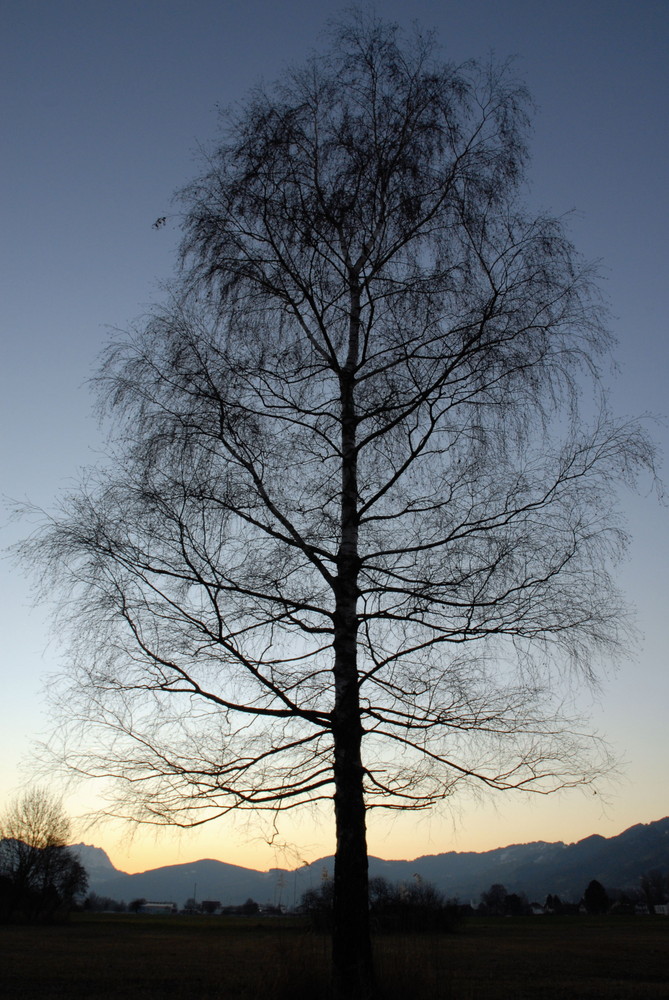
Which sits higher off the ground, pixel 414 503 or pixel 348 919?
pixel 414 503

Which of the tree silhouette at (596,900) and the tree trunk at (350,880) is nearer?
the tree trunk at (350,880)

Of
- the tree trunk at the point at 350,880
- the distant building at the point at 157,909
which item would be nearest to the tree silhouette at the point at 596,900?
the distant building at the point at 157,909

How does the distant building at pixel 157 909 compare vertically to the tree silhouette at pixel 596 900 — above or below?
below

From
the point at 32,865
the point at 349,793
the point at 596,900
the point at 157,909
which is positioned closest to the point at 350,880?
the point at 349,793

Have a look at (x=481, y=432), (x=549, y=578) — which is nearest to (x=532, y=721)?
(x=549, y=578)

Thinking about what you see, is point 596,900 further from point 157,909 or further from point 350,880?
point 350,880

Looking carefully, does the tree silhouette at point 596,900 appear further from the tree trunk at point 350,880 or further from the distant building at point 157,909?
the tree trunk at point 350,880

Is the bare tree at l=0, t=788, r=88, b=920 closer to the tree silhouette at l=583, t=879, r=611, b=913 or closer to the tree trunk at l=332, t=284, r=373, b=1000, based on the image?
the tree trunk at l=332, t=284, r=373, b=1000

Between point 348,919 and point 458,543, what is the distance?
3574 mm

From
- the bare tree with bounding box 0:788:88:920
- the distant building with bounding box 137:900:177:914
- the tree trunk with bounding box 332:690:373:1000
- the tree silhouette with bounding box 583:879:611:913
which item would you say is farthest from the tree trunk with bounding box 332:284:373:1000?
the distant building with bounding box 137:900:177:914

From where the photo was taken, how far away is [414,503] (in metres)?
7.13

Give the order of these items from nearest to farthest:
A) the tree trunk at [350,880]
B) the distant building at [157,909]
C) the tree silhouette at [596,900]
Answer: the tree trunk at [350,880]
the tree silhouette at [596,900]
the distant building at [157,909]

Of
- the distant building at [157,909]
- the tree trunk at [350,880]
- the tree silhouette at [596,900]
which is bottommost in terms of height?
the distant building at [157,909]

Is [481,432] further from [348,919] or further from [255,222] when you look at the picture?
[348,919]
